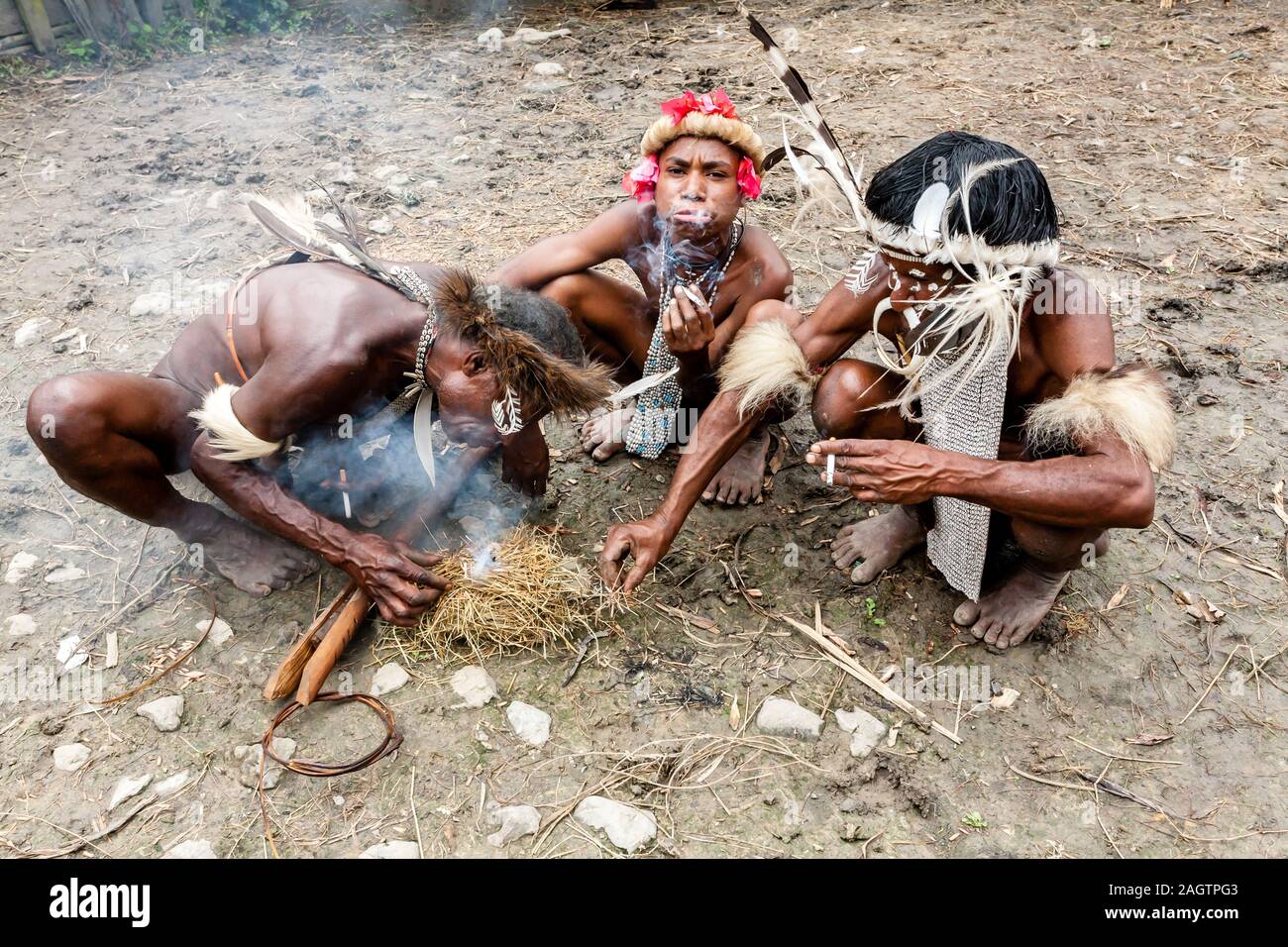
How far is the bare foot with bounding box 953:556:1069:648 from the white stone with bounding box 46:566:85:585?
2969 mm

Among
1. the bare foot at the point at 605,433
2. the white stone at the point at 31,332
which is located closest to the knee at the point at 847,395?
the bare foot at the point at 605,433

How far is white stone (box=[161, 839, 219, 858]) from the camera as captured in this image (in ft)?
7.27

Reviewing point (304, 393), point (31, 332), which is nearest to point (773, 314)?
point (304, 393)

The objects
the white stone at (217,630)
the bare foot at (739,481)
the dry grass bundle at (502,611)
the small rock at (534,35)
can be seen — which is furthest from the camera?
the small rock at (534,35)

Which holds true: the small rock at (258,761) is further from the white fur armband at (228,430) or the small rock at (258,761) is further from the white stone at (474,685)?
the white fur armband at (228,430)

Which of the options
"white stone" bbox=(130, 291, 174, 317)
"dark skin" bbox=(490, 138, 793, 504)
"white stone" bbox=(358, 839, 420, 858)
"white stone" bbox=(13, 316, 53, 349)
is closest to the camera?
"white stone" bbox=(358, 839, 420, 858)

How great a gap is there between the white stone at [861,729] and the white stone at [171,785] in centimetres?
181

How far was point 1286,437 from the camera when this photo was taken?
341 cm

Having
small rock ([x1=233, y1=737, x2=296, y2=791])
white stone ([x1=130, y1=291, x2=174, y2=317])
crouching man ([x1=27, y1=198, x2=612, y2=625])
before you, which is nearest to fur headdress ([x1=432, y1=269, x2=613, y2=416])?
crouching man ([x1=27, y1=198, x2=612, y2=625])

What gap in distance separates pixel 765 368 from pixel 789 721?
1061 mm

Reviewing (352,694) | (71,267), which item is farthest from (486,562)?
(71,267)

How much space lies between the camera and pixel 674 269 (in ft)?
11.2

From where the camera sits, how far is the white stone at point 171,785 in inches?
92.7

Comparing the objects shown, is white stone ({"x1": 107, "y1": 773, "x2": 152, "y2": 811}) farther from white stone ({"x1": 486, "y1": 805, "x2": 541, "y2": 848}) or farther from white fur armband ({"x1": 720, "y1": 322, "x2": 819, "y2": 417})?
white fur armband ({"x1": 720, "y1": 322, "x2": 819, "y2": 417})
